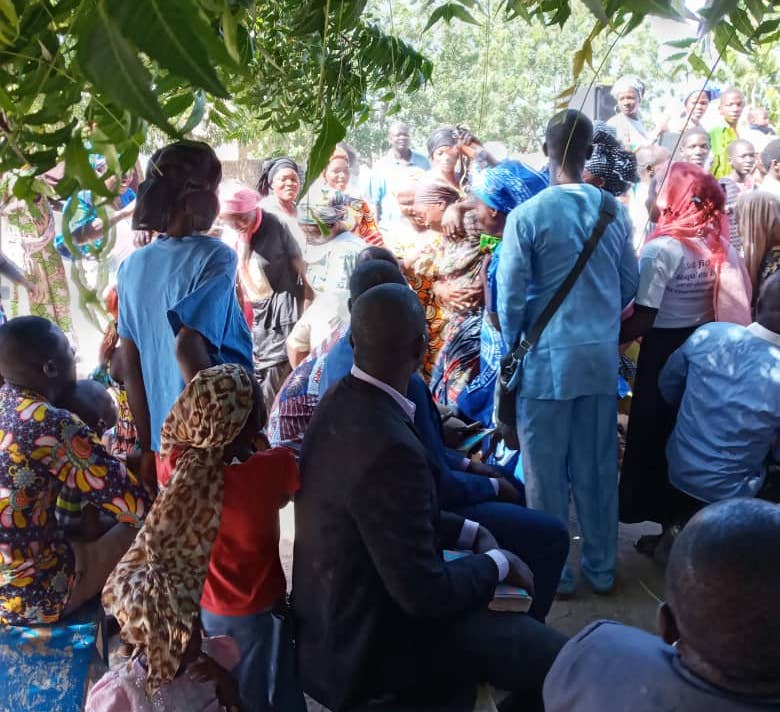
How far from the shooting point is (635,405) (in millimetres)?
3967

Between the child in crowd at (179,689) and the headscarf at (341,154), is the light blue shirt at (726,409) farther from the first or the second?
the headscarf at (341,154)

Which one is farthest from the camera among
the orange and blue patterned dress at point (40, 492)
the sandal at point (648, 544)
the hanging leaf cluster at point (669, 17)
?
the sandal at point (648, 544)

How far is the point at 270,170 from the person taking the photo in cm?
576

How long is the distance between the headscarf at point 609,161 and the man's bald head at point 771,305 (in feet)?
4.64

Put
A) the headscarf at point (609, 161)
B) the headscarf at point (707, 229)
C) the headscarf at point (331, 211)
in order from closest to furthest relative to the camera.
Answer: the headscarf at point (707, 229) < the headscarf at point (609, 161) < the headscarf at point (331, 211)

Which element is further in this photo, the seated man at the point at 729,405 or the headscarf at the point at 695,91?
the seated man at the point at 729,405

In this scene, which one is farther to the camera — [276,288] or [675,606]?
[276,288]

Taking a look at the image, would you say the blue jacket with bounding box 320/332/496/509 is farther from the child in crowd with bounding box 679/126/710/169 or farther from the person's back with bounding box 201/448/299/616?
the child in crowd with bounding box 679/126/710/169

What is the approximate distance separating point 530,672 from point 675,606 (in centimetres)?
85

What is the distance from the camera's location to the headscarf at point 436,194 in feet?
17.7

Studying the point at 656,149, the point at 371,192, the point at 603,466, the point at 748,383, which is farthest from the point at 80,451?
the point at 371,192

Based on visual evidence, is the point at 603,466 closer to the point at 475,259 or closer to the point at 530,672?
the point at 475,259

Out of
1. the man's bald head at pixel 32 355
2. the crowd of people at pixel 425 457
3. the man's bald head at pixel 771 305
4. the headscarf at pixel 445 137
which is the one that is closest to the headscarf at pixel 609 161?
the crowd of people at pixel 425 457

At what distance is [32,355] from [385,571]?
1.18 meters
